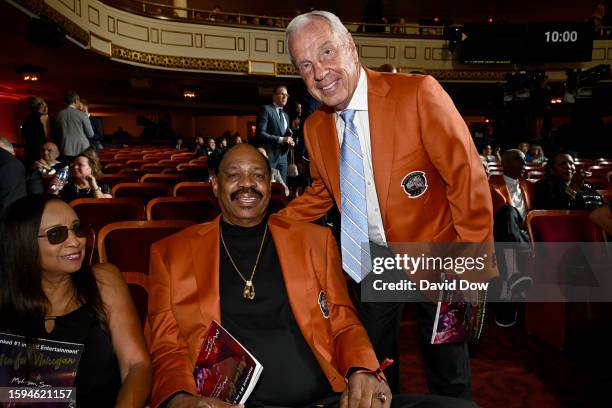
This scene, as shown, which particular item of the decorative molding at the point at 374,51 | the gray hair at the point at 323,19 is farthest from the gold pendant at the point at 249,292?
the decorative molding at the point at 374,51

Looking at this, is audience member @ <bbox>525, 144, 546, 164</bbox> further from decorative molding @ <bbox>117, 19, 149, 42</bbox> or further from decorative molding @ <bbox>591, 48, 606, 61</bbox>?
decorative molding @ <bbox>117, 19, 149, 42</bbox>

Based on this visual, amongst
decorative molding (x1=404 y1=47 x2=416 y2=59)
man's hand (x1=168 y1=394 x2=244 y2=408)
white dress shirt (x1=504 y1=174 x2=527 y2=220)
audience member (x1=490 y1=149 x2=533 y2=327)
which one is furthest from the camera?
decorative molding (x1=404 y1=47 x2=416 y2=59)

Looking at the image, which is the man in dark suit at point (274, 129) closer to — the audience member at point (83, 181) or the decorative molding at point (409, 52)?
the audience member at point (83, 181)

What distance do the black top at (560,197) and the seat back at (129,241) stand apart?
2.98m

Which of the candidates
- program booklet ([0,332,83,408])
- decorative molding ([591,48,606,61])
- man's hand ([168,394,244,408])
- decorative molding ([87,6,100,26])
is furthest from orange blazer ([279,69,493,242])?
decorative molding ([591,48,606,61])

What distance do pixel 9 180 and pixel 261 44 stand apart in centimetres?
1138

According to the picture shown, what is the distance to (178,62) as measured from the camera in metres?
13.0

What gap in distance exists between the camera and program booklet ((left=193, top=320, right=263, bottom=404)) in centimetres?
138

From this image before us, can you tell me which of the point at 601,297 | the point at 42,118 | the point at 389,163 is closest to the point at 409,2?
the point at 42,118

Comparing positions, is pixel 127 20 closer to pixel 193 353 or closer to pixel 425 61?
pixel 425 61

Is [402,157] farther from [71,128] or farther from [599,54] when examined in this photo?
[599,54]

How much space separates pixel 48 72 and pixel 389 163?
14.2 m

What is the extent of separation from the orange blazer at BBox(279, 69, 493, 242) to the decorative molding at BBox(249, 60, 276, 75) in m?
12.5

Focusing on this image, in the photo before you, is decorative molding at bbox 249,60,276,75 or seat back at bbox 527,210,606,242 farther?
decorative molding at bbox 249,60,276,75
